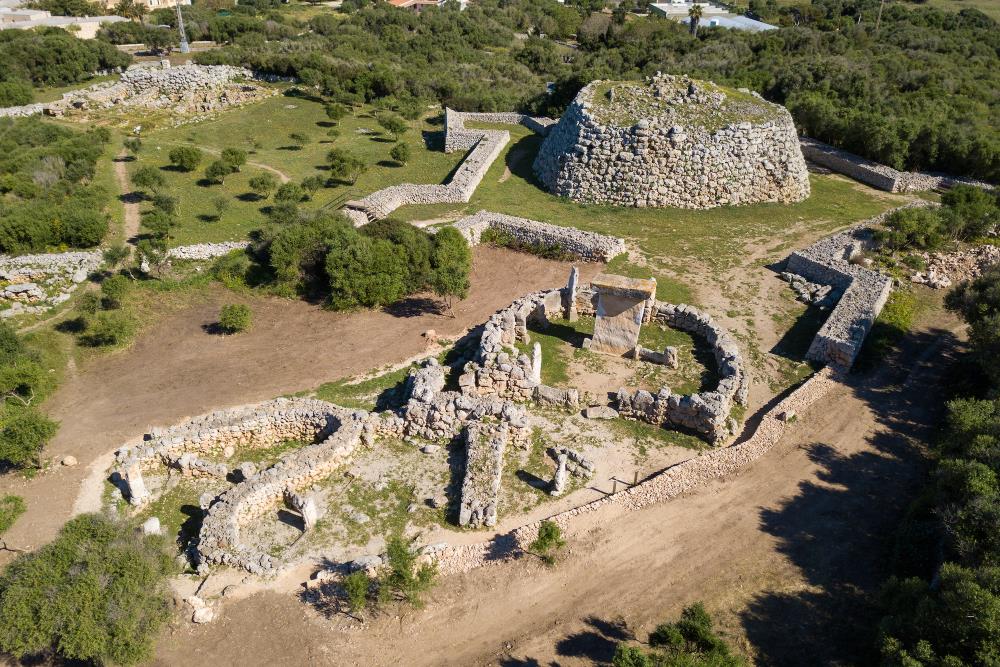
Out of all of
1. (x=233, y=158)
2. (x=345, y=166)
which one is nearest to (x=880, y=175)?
(x=345, y=166)

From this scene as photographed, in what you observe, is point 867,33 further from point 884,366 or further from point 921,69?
point 884,366

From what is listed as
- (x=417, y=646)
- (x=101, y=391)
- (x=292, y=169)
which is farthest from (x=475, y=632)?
(x=292, y=169)

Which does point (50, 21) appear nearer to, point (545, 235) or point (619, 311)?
point (545, 235)

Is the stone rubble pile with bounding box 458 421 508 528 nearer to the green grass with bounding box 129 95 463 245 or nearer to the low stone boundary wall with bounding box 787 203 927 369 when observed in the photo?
the low stone boundary wall with bounding box 787 203 927 369

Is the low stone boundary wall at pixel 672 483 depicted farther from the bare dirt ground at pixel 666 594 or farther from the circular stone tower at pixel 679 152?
the circular stone tower at pixel 679 152

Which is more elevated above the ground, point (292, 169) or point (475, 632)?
point (292, 169)

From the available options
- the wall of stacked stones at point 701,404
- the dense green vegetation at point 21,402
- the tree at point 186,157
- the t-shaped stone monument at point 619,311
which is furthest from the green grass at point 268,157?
the wall of stacked stones at point 701,404

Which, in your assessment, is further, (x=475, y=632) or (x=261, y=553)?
(x=261, y=553)
